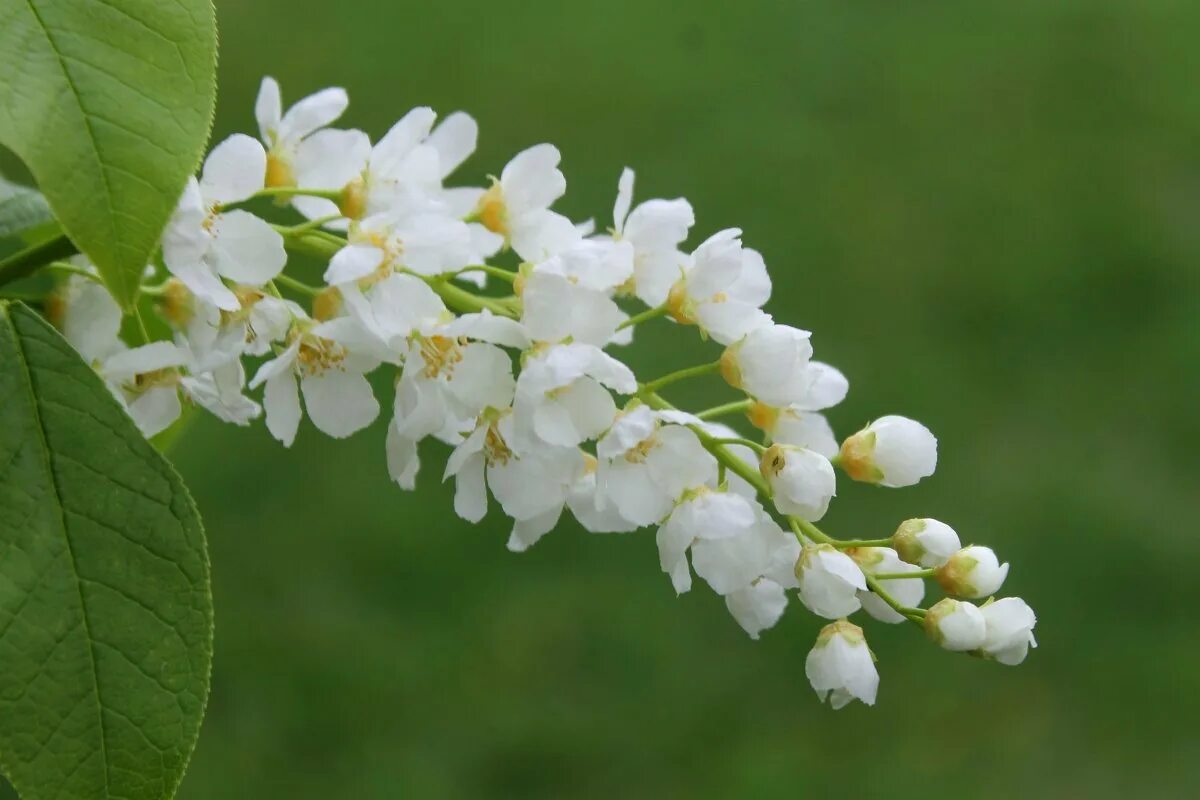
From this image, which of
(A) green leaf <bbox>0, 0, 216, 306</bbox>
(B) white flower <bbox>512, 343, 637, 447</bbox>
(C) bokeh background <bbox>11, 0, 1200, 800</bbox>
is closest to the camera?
(A) green leaf <bbox>0, 0, 216, 306</bbox>

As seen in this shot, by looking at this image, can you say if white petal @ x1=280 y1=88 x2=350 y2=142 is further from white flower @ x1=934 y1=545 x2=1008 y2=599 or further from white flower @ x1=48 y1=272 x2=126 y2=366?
white flower @ x1=934 y1=545 x2=1008 y2=599

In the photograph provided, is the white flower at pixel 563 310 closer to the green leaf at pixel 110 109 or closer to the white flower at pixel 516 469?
the white flower at pixel 516 469

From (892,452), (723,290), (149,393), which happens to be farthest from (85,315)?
(892,452)

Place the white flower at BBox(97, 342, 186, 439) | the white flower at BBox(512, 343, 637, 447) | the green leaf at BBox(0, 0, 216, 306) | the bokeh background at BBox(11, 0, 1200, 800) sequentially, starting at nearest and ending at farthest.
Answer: the green leaf at BBox(0, 0, 216, 306)
the white flower at BBox(512, 343, 637, 447)
the white flower at BBox(97, 342, 186, 439)
the bokeh background at BBox(11, 0, 1200, 800)

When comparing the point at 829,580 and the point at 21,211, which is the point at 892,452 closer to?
the point at 829,580

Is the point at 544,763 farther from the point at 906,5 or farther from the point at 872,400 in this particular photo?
the point at 906,5

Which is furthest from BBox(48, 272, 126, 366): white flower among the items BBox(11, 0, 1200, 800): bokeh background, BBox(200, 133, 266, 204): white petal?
BBox(11, 0, 1200, 800): bokeh background
